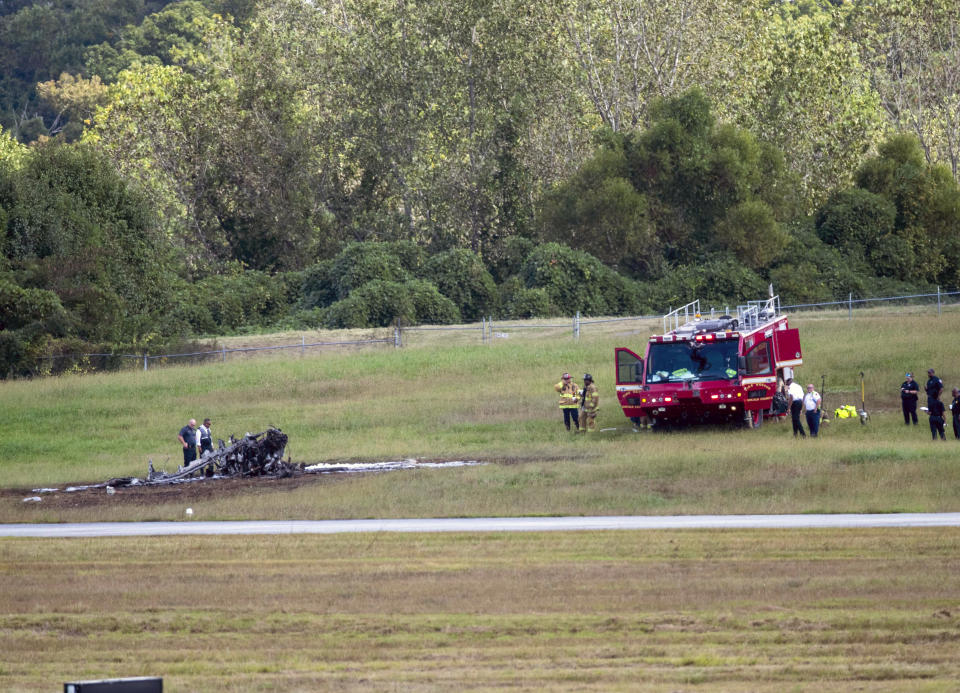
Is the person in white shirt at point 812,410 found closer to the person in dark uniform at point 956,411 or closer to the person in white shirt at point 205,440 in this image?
the person in dark uniform at point 956,411

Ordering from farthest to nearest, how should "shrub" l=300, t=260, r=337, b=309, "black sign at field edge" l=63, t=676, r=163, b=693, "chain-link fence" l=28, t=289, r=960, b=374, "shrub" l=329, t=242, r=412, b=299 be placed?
"shrub" l=300, t=260, r=337, b=309
"shrub" l=329, t=242, r=412, b=299
"chain-link fence" l=28, t=289, r=960, b=374
"black sign at field edge" l=63, t=676, r=163, b=693

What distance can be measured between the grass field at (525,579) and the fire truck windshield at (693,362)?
1.44m

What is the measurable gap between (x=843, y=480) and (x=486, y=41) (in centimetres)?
5012

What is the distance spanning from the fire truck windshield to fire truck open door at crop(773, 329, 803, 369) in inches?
97.7

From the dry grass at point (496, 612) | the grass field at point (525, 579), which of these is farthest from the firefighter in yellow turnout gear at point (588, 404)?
the dry grass at point (496, 612)

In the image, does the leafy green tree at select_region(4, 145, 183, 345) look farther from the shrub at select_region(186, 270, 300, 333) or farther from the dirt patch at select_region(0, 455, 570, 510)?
the dirt patch at select_region(0, 455, 570, 510)

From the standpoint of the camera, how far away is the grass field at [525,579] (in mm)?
12219

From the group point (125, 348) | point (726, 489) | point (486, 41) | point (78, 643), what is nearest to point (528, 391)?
point (726, 489)

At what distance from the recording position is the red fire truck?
2992 cm

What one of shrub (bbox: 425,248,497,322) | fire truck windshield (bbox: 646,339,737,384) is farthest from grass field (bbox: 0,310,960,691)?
shrub (bbox: 425,248,497,322)

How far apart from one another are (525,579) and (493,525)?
461 centimetres

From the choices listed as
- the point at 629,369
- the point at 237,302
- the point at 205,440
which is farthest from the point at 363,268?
the point at 629,369

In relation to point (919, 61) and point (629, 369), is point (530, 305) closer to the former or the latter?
point (629, 369)

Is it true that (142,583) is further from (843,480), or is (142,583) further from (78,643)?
(843,480)
